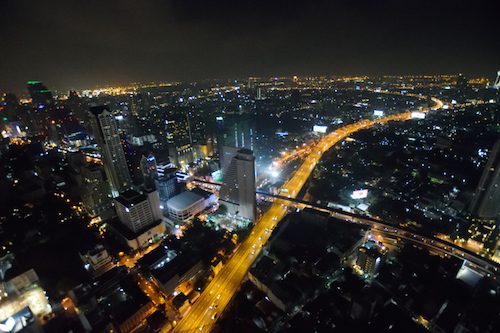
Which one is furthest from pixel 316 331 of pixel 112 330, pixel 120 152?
pixel 120 152

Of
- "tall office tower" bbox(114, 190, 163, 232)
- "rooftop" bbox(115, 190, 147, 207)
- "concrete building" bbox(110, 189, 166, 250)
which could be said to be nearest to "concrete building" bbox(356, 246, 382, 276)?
"concrete building" bbox(110, 189, 166, 250)

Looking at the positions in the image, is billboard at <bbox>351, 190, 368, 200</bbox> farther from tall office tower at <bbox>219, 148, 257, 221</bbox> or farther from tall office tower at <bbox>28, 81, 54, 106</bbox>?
tall office tower at <bbox>28, 81, 54, 106</bbox>

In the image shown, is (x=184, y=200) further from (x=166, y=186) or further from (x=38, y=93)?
(x=38, y=93)

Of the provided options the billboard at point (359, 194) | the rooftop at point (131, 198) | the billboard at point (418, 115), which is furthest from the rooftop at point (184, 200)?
the billboard at point (418, 115)

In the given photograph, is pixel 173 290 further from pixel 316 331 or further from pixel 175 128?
pixel 175 128

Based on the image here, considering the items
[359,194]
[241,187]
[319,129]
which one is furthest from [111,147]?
[319,129]

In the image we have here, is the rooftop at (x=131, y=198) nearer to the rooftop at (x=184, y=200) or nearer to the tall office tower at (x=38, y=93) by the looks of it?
the rooftop at (x=184, y=200)

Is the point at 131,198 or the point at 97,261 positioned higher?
the point at 131,198
